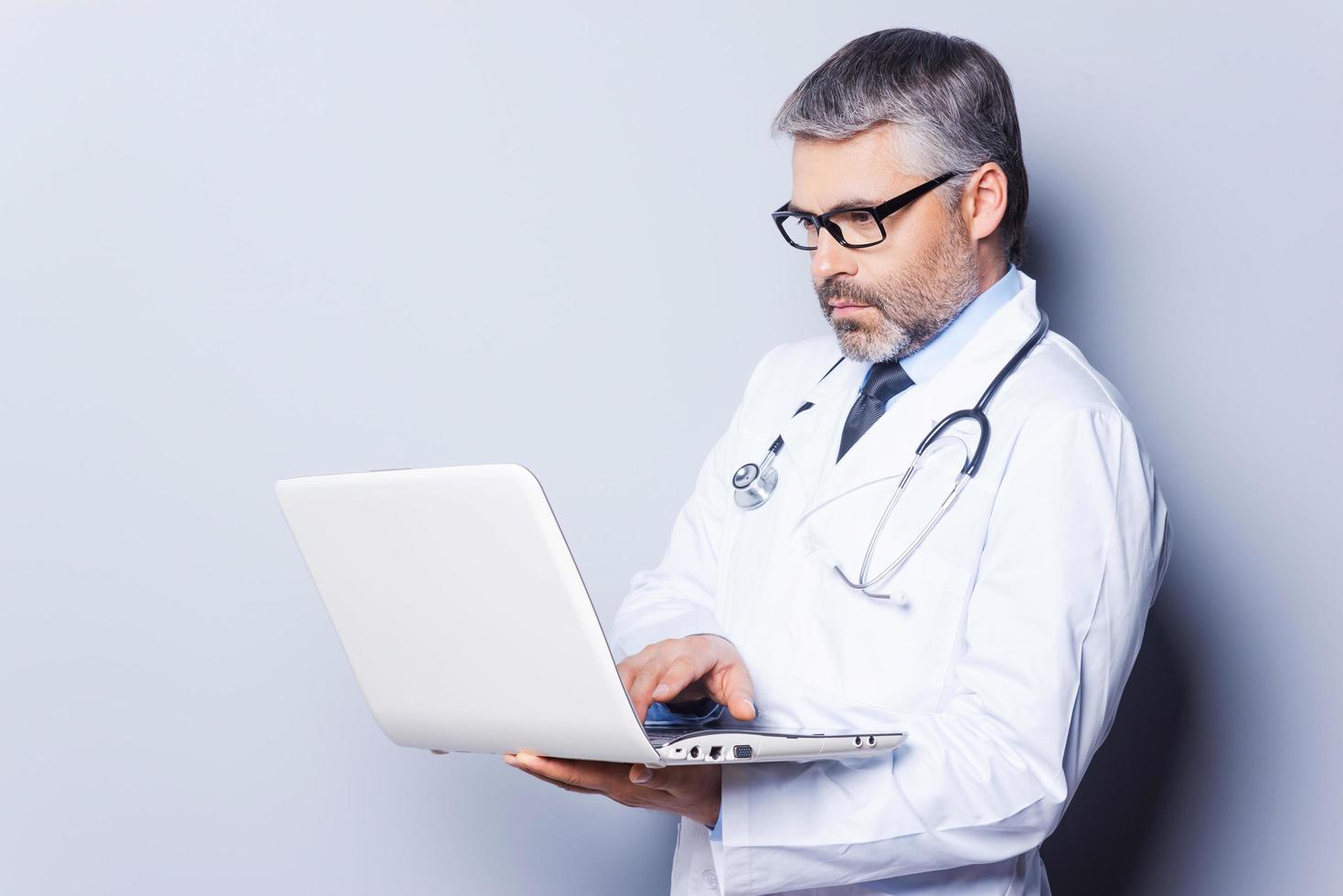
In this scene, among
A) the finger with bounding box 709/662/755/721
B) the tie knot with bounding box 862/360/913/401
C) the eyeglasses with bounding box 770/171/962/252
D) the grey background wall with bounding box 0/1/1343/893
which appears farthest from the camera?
the grey background wall with bounding box 0/1/1343/893

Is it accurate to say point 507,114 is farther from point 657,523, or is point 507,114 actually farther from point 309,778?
point 309,778

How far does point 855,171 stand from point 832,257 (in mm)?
105

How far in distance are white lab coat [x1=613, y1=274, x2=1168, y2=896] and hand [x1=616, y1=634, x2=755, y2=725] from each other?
0.06 m

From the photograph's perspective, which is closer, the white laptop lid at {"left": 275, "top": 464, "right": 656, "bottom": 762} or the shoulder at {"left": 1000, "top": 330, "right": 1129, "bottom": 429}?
the white laptop lid at {"left": 275, "top": 464, "right": 656, "bottom": 762}

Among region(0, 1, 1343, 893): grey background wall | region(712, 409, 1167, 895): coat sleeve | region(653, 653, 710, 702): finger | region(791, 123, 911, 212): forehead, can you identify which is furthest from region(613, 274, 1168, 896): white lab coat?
region(0, 1, 1343, 893): grey background wall

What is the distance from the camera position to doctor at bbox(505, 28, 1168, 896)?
1.17m

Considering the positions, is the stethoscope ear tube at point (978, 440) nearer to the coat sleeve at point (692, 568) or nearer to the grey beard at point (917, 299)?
the grey beard at point (917, 299)

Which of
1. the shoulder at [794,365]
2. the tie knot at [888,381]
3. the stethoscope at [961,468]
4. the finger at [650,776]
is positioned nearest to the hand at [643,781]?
the finger at [650,776]

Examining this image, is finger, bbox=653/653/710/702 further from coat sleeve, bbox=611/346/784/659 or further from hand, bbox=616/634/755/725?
coat sleeve, bbox=611/346/784/659

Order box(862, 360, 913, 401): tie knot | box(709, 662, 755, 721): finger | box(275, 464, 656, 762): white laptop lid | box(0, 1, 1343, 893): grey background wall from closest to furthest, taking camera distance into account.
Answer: box(275, 464, 656, 762): white laptop lid < box(709, 662, 755, 721): finger < box(862, 360, 913, 401): tie knot < box(0, 1, 1343, 893): grey background wall

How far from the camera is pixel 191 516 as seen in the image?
177cm

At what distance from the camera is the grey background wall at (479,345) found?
161 cm

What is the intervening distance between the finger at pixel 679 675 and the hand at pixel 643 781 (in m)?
0.10

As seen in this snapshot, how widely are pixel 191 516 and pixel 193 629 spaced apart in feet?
0.56
